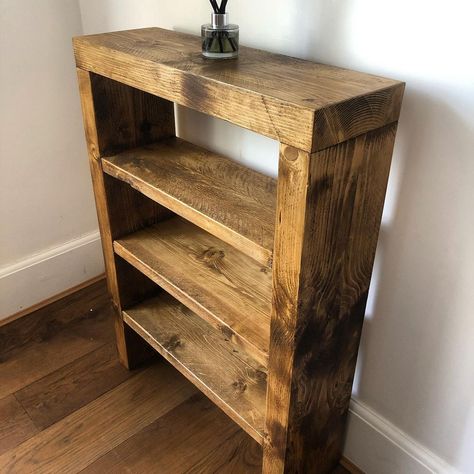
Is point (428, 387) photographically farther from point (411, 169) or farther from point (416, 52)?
point (416, 52)

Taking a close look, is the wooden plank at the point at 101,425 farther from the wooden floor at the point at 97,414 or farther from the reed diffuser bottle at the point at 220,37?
the reed diffuser bottle at the point at 220,37

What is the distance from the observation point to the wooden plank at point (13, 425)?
1.34m

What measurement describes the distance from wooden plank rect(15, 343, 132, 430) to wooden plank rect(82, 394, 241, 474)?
0.66 ft

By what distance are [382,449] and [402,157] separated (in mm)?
693

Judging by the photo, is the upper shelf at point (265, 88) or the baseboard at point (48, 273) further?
the baseboard at point (48, 273)

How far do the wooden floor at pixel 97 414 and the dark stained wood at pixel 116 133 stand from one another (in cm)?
27

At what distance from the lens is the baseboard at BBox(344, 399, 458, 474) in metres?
1.12

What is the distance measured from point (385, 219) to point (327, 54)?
331mm

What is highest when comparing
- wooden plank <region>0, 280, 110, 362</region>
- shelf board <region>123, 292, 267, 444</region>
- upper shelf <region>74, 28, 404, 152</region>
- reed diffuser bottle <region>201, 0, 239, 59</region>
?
reed diffuser bottle <region>201, 0, 239, 59</region>

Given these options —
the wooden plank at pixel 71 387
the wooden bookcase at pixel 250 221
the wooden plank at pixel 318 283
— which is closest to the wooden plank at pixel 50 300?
the wooden plank at pixel 71 387

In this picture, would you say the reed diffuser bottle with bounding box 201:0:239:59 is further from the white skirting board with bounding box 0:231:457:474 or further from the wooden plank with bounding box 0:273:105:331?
the wooden plank with bounding box 0:273:105:331

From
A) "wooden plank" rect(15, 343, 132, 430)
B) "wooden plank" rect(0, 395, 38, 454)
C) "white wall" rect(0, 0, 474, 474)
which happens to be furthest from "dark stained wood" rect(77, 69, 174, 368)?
"wooden plank" rect(0, 395, 38, 454)

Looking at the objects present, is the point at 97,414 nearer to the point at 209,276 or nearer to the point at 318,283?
the point at 209,276

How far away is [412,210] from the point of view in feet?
3.13
